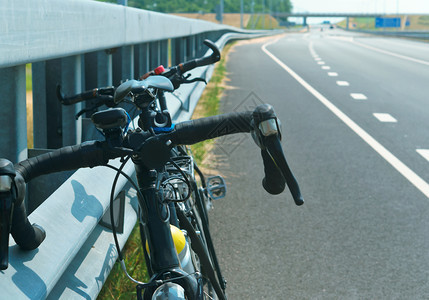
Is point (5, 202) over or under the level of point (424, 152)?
over

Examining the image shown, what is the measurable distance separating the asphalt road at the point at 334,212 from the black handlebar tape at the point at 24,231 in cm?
210

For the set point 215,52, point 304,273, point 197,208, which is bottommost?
point 304,273

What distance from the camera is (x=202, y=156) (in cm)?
772

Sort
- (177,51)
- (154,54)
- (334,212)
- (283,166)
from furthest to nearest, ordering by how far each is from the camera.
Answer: (177,51) < (154,54) < (334,212) < (283,166)

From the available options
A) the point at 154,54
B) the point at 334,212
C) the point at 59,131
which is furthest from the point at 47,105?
the point at 154,54

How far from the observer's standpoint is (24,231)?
1.95 meters

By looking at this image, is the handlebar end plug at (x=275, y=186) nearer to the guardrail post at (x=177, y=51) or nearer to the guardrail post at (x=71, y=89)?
the guardrail post at (x=71, y=89)

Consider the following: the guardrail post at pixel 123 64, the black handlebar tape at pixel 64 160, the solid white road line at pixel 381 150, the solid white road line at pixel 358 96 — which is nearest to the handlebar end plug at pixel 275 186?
the black handlebar tape at pixel 64 160

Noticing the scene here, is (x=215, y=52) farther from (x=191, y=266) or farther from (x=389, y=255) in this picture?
(x=389, y=255)

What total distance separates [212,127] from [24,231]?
2.10 feet

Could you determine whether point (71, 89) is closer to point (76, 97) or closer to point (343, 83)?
point (76, 97)

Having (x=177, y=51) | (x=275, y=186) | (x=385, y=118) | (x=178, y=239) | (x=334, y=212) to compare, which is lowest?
(x=334, y=212)

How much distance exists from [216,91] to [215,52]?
416 inches

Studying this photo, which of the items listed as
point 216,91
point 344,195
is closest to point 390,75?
point 216,91
